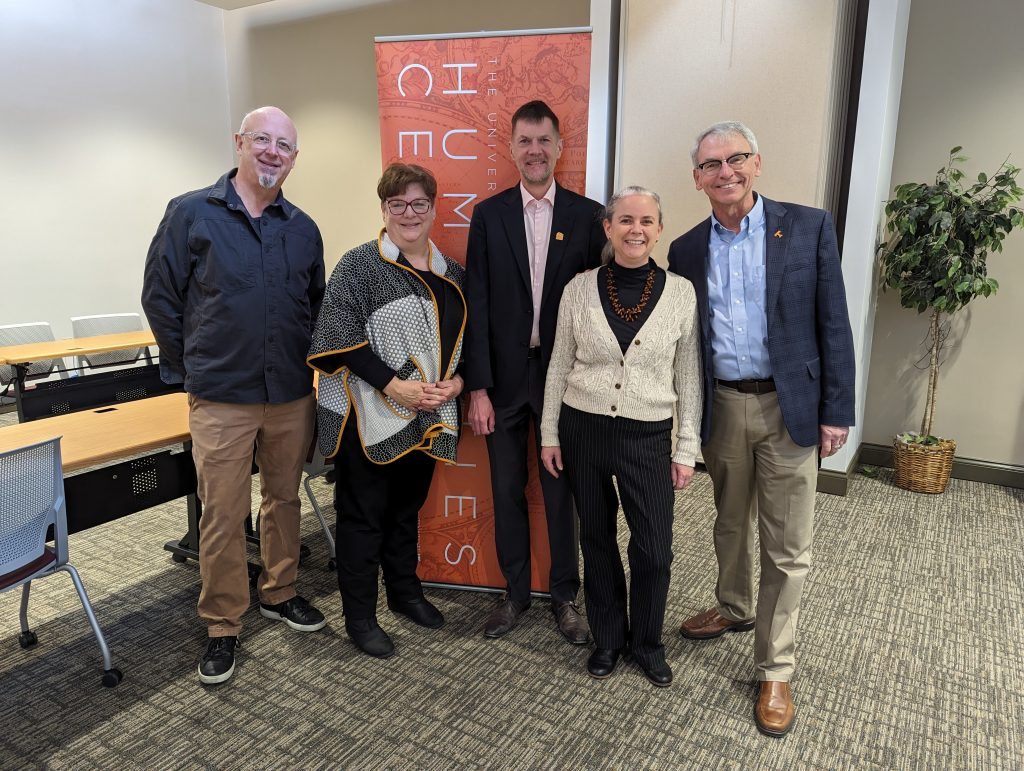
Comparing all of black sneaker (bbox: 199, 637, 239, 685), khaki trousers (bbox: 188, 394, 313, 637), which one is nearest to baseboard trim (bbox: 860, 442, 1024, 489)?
khaki trousers (bbox: 188, 394, 313, 637)

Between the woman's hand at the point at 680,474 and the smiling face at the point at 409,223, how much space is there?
115 cm

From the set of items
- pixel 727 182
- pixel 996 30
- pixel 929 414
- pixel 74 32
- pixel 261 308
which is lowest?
pixel 929 414

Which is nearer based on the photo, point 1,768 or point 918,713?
point 1,768

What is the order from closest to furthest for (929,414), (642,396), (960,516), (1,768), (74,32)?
(1,768) < (642,396) < (960,516) < (929,414) < (74,32)

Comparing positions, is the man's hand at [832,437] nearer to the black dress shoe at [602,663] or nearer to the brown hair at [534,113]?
the black dress shoe at [602,663]

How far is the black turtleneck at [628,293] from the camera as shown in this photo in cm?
213

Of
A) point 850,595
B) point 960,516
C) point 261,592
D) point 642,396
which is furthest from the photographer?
point 960,516

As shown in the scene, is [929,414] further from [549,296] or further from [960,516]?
[549,296]

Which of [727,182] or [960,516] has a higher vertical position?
[727,182]

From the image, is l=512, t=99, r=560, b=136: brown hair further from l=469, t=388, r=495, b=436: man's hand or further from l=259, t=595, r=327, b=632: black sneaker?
l=259, t=595, r=327, b=632: black sneaker

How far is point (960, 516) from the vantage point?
12.6ft

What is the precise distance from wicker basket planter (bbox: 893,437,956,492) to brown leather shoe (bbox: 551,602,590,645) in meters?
2.66

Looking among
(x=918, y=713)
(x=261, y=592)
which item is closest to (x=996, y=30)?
(x=918, y=713)

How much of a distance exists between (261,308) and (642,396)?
1.30m
